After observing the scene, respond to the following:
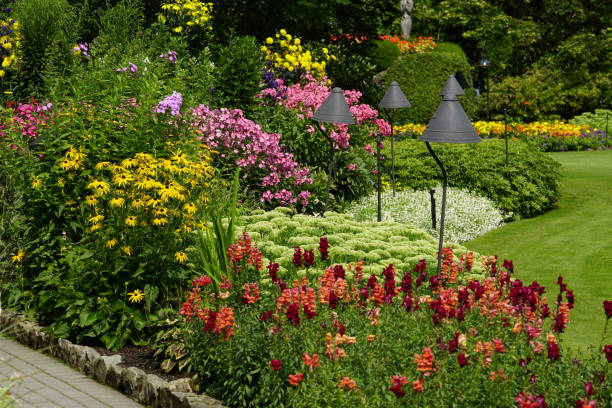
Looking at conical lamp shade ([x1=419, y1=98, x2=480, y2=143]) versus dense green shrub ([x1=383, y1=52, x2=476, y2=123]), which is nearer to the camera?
conical lamp shade ([x1=419, y1=98, x2=480, y2=143])

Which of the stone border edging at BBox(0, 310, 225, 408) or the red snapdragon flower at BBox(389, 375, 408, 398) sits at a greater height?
the red snapdragon flower at BBox(389, 375, 408, 398)

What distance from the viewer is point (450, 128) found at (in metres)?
7.10

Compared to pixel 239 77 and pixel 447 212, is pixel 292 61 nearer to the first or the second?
pixel 239 77

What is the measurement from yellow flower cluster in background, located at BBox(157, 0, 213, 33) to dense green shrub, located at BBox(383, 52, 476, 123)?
6966mm

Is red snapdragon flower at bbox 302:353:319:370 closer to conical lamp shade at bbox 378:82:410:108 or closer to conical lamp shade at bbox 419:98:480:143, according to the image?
conical lamp shade at bbox 419:98:480:143

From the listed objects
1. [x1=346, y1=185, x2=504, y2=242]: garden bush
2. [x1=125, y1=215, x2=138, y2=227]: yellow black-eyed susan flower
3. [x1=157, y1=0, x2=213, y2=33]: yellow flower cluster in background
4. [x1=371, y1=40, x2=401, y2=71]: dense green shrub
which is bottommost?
[x1=346, y1=185, x2=504, y2=242]: garden bush

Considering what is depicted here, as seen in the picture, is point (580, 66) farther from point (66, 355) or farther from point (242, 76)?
point (66, 355)

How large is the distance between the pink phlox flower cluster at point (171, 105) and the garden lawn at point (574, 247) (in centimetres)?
427

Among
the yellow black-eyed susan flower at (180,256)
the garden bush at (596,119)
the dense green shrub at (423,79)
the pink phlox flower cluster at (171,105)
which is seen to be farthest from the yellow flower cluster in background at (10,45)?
the garden bush at (596,119)

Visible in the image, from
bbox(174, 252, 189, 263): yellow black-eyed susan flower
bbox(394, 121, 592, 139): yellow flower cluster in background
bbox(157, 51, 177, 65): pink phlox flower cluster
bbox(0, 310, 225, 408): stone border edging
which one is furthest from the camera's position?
bbox(394, 121, 592, 139): yellow flower cluster in background

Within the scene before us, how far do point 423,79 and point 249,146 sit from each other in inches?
491

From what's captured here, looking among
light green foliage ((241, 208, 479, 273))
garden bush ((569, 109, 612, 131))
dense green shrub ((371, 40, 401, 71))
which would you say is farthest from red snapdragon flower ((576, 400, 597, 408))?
dense green shrub ((371, 40, 401, 71))

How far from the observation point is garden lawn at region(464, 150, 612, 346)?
310 inches

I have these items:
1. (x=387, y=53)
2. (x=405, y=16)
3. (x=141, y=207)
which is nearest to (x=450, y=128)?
(x=141, y=207)
